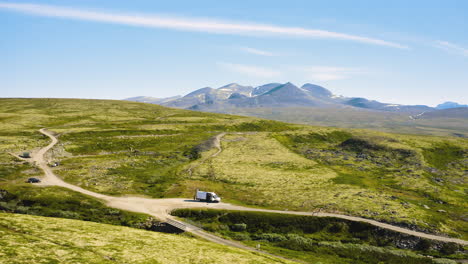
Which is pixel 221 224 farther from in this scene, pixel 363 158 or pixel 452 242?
pixel 363 158

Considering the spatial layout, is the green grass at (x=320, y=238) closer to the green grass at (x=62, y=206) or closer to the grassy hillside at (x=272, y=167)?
the grassy hillside at (x=272, y=167)

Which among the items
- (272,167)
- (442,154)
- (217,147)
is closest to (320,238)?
(272,167)

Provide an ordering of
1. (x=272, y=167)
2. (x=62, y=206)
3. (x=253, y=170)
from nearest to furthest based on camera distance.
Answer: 1. (x=62, y=206)
2. (x=253, y=170)
3. (x=272, y=167)

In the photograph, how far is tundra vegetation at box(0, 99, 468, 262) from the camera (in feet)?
231

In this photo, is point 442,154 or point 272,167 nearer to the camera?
point 272,167

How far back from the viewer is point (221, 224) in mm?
64500

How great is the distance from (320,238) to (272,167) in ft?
183

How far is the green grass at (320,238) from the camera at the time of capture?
52.8m

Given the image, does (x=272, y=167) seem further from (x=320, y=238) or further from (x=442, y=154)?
(x=442, y=154)

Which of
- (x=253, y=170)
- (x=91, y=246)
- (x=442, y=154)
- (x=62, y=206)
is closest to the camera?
(x=91, y=246)

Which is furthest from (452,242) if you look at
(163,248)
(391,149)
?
(391,149)

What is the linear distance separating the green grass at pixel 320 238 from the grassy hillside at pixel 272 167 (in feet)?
20.7

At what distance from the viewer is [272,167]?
116 metres

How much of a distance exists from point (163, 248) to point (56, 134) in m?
137
